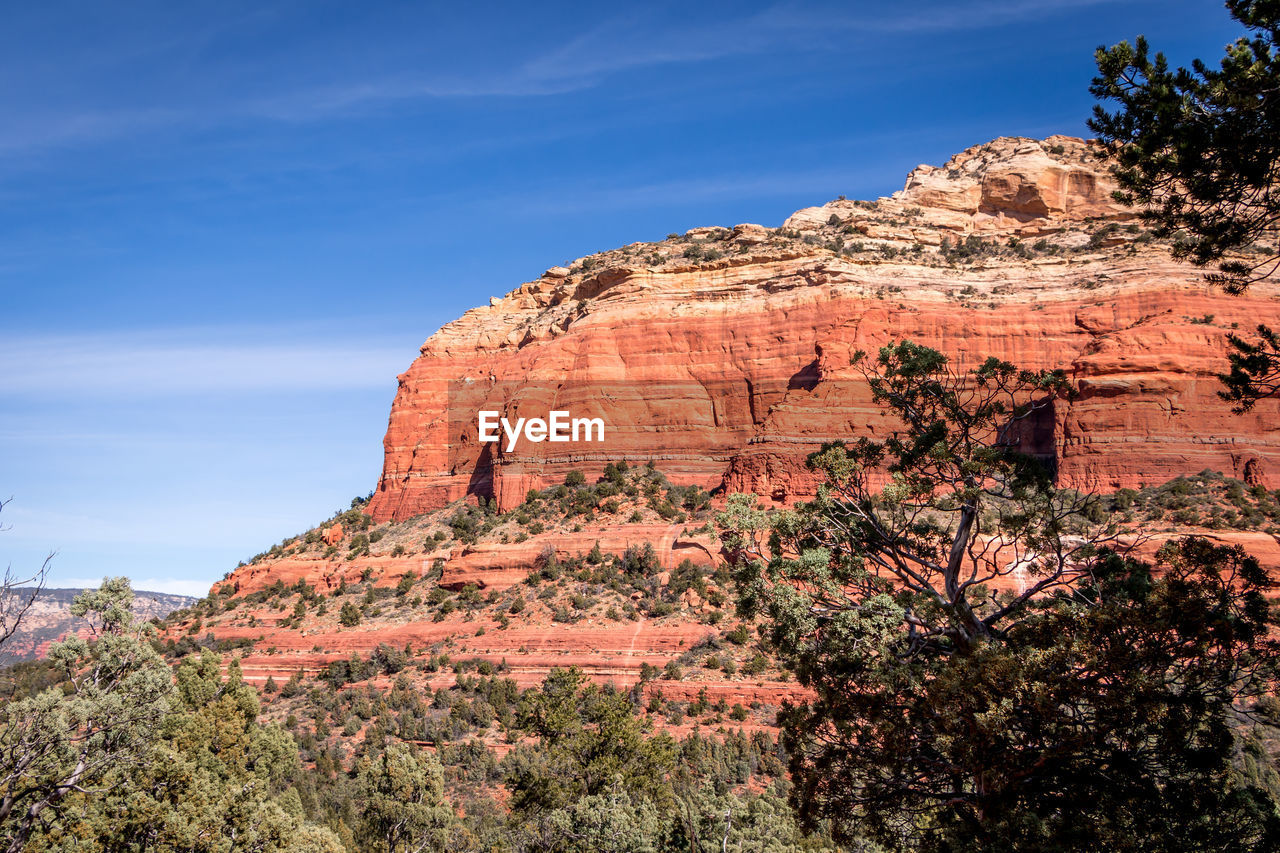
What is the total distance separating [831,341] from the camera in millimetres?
52156

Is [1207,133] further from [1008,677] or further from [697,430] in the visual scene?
[697,430]

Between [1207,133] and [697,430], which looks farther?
[697,430]

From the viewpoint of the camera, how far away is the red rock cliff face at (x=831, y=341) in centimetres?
4728

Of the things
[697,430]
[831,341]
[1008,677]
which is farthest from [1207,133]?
[697,430]

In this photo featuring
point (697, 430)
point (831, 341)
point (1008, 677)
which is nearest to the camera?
point (1008, 677)

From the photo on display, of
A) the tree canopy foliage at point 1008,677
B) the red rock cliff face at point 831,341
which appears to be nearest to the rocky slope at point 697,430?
the red rock cliff face at point 831,341

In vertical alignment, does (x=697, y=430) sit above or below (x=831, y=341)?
below

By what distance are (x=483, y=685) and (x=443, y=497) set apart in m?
25.0

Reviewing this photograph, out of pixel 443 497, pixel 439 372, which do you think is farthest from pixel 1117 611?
pixel 439 372

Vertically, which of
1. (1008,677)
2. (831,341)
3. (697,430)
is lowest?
(1008,677)

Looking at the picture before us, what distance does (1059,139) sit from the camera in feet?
253

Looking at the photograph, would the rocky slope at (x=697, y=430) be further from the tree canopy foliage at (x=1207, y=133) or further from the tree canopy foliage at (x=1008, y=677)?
the tree canopy foliage at (x=1207, y=133)

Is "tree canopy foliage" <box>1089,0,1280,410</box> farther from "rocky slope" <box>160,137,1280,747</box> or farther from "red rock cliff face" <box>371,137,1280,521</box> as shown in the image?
"red rock cliff face" <box>371,137,1280,521</box>

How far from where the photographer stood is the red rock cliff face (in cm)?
4728
